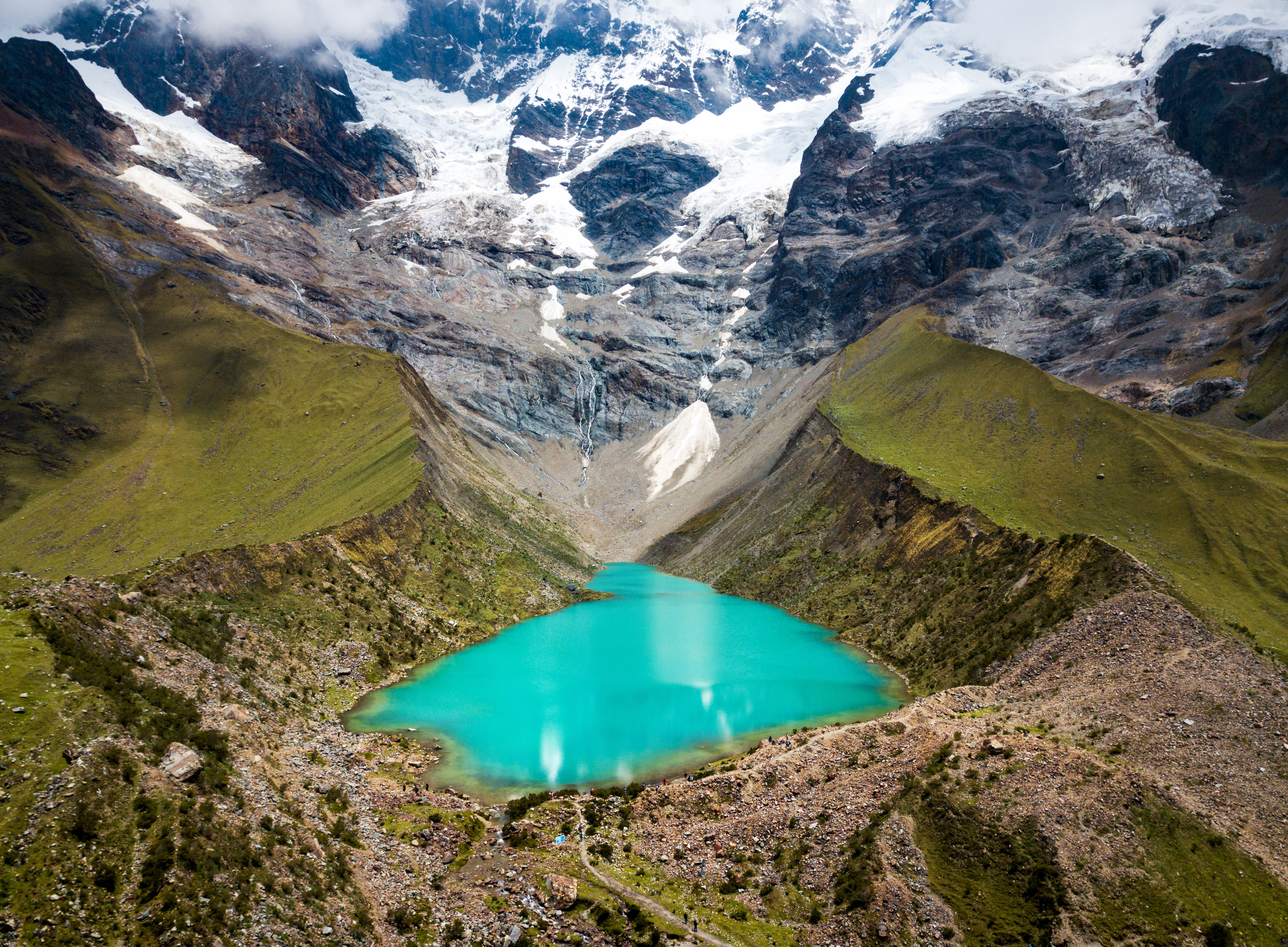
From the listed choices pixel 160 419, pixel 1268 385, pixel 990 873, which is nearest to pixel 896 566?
pixel 990 873

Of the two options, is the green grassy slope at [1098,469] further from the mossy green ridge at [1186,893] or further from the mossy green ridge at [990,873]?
the mossy green ridge at [990,873]

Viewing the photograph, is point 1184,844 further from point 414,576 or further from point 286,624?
point 414,576

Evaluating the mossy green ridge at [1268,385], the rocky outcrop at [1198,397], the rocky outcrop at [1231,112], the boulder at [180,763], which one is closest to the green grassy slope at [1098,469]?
the mossy green ridge at [1268,385]

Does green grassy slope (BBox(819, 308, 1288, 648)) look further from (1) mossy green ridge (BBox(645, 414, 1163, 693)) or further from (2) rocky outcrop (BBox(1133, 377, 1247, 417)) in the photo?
(2) rocky outcrop (BBox(1133, 377, 1247, 417))

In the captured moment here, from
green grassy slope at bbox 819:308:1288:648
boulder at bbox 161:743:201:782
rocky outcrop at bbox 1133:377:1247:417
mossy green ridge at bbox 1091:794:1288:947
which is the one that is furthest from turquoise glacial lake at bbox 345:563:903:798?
rocky outcrop at bbox 1133:377:1247:417

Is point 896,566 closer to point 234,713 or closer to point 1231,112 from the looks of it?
point 234,713

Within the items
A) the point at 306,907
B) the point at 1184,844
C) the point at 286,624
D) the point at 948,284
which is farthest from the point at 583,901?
the point at 948,284
